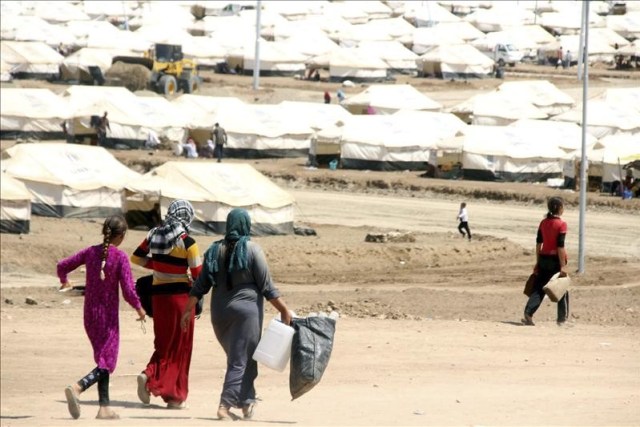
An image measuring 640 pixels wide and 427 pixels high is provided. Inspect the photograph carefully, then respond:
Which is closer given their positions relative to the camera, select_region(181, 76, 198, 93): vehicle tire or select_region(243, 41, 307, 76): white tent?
select_region(181, 76, 198, 93): vehicle tire

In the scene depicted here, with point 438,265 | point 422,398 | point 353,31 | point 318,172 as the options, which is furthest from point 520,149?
point 353,31

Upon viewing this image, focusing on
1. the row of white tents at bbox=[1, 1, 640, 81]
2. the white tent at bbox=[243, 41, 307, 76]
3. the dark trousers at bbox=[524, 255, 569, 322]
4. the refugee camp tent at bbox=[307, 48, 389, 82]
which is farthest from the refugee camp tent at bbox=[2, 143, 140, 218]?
the white tent at bbox=[243, 41, 307, 76]

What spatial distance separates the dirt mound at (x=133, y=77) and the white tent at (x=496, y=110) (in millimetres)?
12655

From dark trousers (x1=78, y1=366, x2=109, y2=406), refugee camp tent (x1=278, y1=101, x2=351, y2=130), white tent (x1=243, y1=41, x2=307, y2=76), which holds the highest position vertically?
white tent (x1=243, y1=41, x2=307, y2=76)

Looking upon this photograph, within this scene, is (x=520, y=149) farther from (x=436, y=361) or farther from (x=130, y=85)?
(x=436, y=361)

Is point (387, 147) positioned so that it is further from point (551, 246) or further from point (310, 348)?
point (310, 348)

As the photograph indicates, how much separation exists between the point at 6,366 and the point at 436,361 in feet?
13.1

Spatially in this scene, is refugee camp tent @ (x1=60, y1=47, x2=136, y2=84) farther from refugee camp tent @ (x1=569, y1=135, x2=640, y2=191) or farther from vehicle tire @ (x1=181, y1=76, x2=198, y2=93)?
refugee camp tent @ (x1=569, y1=135, x2=640, y2=191)

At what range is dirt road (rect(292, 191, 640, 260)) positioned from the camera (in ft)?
85.7

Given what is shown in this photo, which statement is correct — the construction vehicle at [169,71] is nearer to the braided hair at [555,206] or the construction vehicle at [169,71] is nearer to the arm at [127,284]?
the braided hair at [555,206]

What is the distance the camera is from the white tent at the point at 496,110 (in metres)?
45.9

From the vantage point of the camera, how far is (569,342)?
13719 mm

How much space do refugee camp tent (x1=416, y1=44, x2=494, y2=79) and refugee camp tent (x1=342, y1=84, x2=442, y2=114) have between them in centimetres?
1320

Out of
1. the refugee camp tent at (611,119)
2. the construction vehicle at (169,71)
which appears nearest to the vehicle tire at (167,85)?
the construction vehicle at (169,71)
